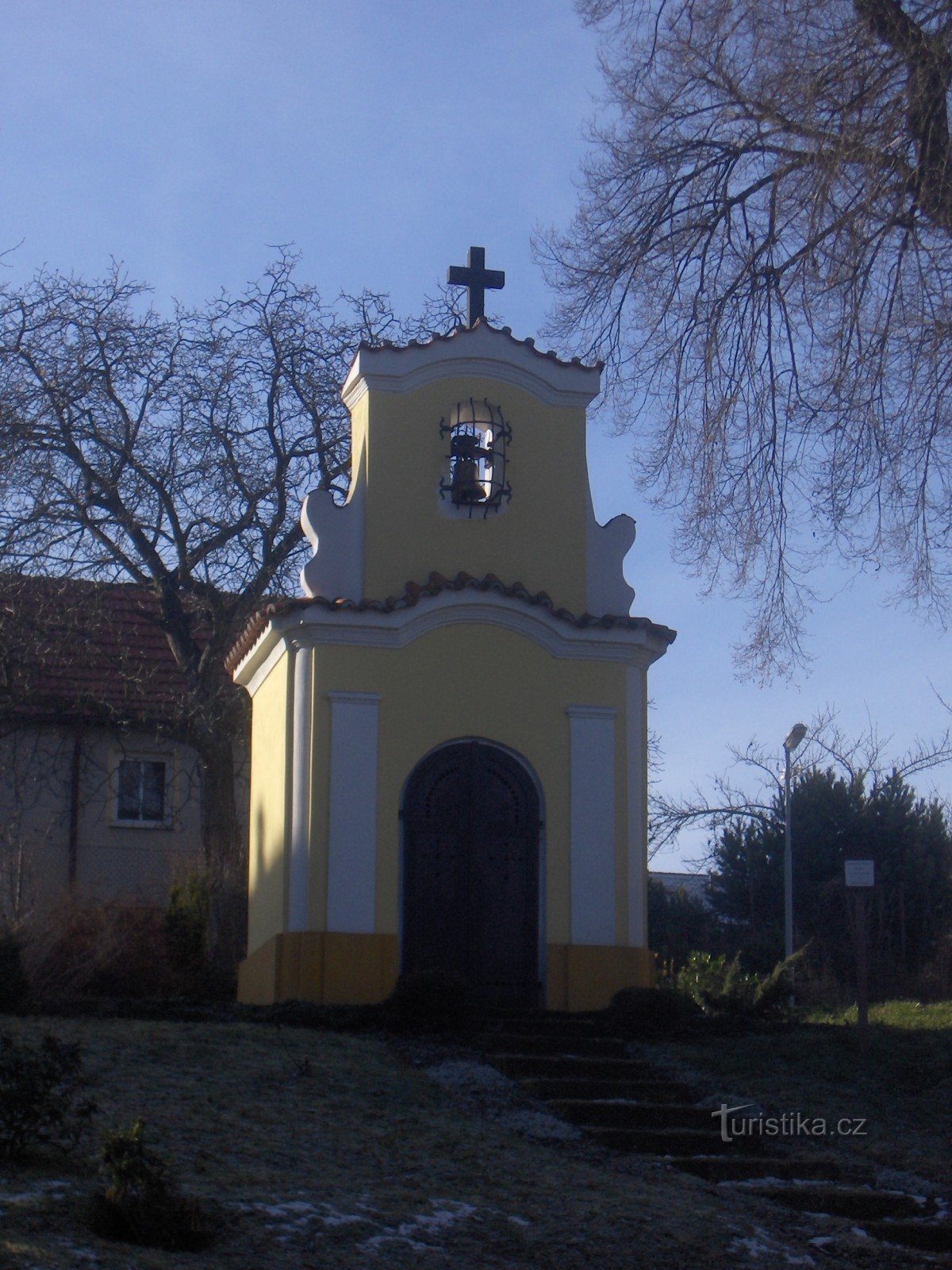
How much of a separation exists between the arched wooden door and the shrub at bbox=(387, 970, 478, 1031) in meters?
1.25

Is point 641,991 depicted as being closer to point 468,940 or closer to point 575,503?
point 468,940

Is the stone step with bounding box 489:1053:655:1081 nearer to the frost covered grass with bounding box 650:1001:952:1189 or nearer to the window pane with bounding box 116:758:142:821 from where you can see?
the frost covered grass with bounding box 650:1001:952:1189

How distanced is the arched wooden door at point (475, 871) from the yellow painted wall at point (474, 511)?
1.87 metres

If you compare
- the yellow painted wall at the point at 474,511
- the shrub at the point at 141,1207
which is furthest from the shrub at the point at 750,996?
the shrub at the point at 141,1207

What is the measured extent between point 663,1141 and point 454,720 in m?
5.48

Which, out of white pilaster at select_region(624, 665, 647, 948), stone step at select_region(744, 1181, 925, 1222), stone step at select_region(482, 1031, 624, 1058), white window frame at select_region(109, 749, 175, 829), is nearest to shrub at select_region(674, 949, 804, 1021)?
white pilaster at select_region(624, 665, 647, 948)

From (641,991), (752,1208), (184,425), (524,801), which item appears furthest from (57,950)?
(752,1208)

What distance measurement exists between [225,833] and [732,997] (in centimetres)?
964

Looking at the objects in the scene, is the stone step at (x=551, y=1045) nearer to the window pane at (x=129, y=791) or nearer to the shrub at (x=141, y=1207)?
the shrub at (x=141, y=1207)

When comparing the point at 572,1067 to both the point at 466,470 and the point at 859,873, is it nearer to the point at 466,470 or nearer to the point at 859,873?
the point at 859,873

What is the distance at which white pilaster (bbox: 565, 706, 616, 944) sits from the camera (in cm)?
1448

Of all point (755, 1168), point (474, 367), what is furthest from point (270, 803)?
point (755, 1168)

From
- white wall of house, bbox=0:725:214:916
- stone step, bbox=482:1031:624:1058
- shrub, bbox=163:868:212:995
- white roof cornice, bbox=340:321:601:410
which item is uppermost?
white roof cornice, bbox=340:321:601:410

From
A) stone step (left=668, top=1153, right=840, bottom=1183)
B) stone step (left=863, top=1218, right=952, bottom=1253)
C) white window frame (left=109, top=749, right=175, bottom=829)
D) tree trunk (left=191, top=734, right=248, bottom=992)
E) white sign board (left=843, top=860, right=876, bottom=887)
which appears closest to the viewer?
stone step (left=863, top=1218, right=952, bottom=1253)
